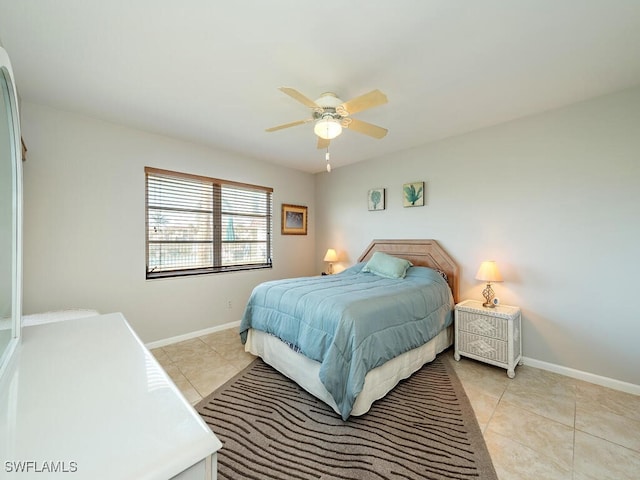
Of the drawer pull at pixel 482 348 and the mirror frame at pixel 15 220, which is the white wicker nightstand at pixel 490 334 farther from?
the mirror frame at pixel 15 220

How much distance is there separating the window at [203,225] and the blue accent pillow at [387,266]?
172cm

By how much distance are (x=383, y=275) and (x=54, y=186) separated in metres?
3.58

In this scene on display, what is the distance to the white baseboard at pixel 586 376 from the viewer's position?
230 cm

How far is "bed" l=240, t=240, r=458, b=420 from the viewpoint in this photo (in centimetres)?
196

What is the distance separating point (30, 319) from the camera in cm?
220

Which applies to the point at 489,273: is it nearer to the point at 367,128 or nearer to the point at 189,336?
the point at 367,128

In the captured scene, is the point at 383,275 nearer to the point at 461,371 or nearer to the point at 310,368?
the point at 461,371

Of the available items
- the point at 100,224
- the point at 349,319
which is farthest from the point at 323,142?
the point at 100,224

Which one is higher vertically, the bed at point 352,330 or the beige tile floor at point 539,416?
the bed at point 352,330

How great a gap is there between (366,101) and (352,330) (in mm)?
1618

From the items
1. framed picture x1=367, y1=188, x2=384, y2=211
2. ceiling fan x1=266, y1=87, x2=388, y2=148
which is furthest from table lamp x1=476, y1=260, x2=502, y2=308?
ceiling fan x1=266, y1=87, x2=388, y2=148

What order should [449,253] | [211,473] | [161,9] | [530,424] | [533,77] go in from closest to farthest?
[211,473] → [161,9] → [530,424] → [533,77] → [449,253]

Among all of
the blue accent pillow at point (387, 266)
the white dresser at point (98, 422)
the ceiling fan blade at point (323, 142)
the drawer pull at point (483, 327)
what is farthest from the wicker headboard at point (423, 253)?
the white dresser at point (98, 422)

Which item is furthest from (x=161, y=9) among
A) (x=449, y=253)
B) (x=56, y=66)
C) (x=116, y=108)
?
(x=449, y=253)
